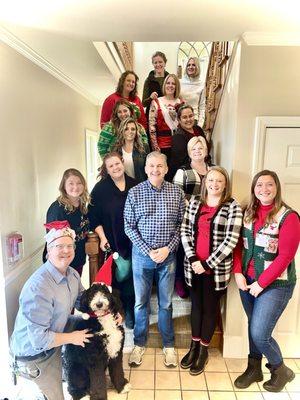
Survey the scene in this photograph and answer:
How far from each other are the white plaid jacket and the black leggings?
2.1 inches

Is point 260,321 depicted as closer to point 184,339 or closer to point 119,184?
point 184,339

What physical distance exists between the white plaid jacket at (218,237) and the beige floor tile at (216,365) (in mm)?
648

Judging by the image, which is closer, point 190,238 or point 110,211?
point 190,238

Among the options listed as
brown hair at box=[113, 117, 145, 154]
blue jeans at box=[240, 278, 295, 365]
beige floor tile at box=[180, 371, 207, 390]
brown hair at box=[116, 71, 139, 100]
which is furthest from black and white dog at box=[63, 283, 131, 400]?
brown hair at box=[116, 71, 139, 100]

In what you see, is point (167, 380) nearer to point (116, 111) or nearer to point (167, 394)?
point (167, 394)

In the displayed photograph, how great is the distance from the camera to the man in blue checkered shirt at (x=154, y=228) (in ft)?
6.77

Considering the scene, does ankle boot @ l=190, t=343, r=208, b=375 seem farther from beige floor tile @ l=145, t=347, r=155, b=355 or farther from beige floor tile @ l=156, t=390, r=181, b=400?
beige floor tile @ l=145, t=347, r=155, b=355

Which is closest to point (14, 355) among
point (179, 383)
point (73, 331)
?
point (73, 331)

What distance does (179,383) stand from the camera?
2.12 metres

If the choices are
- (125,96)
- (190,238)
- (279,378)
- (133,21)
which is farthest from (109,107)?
(279,378)

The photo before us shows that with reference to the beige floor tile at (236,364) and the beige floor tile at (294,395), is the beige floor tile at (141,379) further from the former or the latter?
the beige floor tile at (294,395)

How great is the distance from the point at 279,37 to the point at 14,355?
2.42 meters

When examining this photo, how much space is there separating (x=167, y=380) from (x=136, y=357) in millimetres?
263

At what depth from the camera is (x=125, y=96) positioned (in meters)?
2.83
